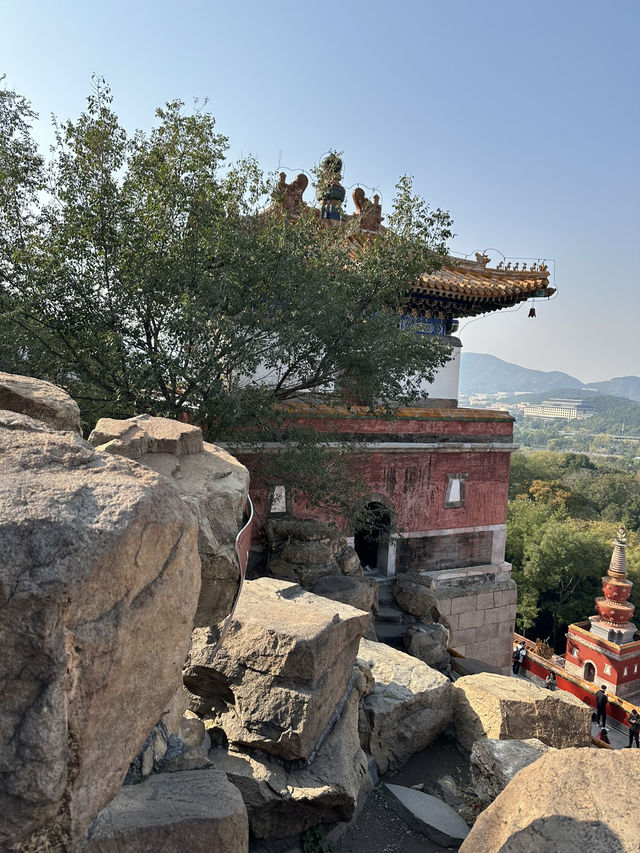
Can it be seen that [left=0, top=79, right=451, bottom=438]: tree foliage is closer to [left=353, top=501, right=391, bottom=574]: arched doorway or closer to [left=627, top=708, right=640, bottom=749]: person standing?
[left=353, top=501, right=391, bottom=574]: arched doorway

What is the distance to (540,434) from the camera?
588 ft

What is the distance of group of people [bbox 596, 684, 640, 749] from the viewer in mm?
11172

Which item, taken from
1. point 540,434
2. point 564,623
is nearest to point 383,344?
point 564,623

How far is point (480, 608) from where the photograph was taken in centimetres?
1109

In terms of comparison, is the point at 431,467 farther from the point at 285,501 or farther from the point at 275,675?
the point at 275,675

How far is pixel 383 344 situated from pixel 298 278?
4.98 ft

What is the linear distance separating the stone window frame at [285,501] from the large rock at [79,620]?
6967 mm

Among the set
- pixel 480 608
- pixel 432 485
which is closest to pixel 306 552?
pixel 432 485

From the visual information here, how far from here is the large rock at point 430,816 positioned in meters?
4.22

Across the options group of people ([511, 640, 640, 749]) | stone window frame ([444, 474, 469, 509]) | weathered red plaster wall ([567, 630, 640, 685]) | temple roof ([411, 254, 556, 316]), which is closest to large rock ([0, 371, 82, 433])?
temple roof ([411, 254, 556, 316])

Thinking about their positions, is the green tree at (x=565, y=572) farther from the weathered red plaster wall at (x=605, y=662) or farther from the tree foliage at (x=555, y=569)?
the weathered red plaster wall at (x=605, y=662)

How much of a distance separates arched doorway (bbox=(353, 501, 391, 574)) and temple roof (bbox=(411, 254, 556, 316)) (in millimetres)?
3861

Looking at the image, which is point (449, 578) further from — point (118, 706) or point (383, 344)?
point (118, 706)

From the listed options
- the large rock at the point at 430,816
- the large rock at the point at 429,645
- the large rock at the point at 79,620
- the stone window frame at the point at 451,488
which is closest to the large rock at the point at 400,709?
the large rock at the point at 430,816
